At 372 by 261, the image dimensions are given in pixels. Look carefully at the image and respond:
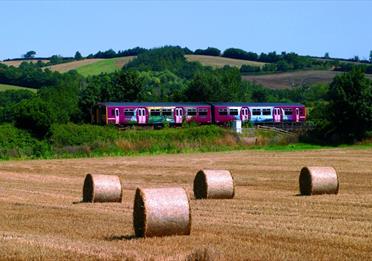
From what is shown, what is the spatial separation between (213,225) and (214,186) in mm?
6567

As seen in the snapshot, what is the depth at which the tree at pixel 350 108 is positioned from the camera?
64375 millimetres

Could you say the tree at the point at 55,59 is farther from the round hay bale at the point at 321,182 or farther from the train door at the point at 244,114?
the round hay bale at the point at 321,182

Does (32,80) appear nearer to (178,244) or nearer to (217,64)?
(217,64)

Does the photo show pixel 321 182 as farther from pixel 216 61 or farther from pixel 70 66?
pixel 216 61

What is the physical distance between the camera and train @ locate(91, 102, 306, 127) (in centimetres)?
6831

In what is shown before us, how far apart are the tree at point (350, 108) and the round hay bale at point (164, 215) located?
169 feet

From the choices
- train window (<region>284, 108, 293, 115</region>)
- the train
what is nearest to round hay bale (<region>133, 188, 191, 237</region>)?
the train

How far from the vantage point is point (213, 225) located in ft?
52.1

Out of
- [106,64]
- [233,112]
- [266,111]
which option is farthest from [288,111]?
[106,64]

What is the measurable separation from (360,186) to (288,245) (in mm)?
13874

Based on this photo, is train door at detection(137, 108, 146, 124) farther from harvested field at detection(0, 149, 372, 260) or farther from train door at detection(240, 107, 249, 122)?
harvested field at detection(0, 149, 372, 260)

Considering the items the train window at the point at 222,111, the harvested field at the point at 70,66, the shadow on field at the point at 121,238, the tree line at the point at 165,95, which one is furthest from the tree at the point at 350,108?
the harvested field at the point at 70,66

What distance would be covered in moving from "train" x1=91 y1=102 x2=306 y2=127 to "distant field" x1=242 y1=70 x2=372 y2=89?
56206mm

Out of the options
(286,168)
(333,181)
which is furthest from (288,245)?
(286,168)
